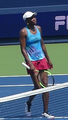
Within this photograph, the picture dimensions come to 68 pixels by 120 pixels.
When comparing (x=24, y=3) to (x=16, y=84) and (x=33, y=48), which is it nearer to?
(x=16, y=84)

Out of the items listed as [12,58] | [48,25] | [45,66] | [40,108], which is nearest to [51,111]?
[40,108]

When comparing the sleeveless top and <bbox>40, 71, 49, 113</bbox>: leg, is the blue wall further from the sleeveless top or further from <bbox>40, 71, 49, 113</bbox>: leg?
<bbox>40, 71, 49, 113</bbox>: leg

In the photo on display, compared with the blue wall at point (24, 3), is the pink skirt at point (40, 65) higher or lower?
higher

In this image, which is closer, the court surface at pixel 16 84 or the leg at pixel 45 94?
the leg at pixel 45 94

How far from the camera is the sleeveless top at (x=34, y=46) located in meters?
6.17

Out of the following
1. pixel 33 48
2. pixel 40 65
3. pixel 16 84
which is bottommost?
pixel 16 84

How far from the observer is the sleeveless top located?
20.2ft

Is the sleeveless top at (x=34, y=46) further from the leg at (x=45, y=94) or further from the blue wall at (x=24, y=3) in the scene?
the blue wall at (x=24, y=3)

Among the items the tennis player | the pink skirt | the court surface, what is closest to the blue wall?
the court surface

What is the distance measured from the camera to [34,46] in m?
6.21

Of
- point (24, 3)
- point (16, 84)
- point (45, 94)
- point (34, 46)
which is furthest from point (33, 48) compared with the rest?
point (24, 3)

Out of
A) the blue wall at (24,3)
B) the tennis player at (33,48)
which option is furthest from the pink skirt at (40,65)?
the blue wall at (24,3)

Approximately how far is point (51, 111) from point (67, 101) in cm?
55

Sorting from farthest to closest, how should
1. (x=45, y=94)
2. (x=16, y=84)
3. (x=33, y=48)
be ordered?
1. (x=16, y=84)
2. (x=33, y=48)
3. (x=45, y=94)
